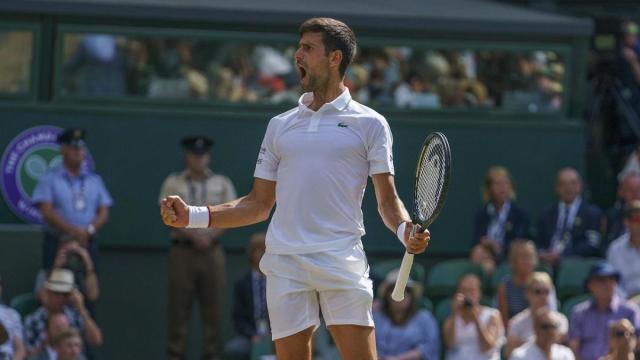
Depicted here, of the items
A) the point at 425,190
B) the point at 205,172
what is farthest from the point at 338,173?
the point at 205,172

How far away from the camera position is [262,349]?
11438mm

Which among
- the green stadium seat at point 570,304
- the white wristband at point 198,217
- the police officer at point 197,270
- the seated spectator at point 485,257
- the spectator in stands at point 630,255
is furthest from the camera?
the seated spectator at point 485,257

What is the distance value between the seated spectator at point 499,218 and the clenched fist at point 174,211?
6.60 metres

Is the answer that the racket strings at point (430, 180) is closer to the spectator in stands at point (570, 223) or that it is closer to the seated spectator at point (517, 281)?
the seated spectator at point (517, 281)

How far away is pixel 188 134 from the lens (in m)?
13.7

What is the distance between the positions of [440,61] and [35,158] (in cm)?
368

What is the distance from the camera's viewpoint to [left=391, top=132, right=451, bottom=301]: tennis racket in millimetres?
6039

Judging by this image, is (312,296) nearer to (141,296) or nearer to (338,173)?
(338,173)

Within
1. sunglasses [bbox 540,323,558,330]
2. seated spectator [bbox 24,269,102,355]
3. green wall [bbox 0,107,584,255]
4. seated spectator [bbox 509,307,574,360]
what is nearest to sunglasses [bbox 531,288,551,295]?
seated spectator [bbox 509,307,574,360]

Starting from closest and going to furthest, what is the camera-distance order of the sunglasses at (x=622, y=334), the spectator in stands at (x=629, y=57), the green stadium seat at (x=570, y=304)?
1. the sunglasses at (x=622, y=334)
2. the green stadium seat at (x=570, y=304)
3. the spectator in stands at (x=629, y=57)

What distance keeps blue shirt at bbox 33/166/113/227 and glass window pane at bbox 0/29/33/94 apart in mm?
1423

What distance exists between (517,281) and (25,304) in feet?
12.4

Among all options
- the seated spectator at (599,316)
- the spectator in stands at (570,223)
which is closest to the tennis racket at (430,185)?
the seated spectator at (599,316)

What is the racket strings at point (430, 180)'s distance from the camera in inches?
239
